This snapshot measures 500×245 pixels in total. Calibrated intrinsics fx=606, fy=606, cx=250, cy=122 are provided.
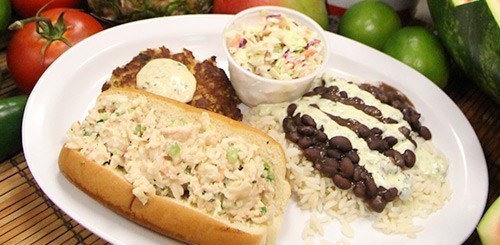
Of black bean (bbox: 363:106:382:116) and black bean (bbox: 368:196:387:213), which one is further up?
black bean (bbox: 363:106:382:116)

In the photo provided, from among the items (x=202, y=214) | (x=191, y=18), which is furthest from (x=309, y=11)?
(x=202, y=214)

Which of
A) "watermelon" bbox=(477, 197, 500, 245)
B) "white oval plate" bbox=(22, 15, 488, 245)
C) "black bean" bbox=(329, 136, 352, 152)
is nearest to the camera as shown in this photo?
"watermelon" bbox=(477, 197, 500, 245)

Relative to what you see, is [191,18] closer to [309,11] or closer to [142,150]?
[309,11]

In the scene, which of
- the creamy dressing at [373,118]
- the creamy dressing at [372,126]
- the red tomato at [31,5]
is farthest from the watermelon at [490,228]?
the red tomato at [31,5]

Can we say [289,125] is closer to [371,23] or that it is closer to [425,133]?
[425,133]

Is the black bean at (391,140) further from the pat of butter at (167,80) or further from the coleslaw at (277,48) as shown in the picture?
the pat of butter at (167,80)

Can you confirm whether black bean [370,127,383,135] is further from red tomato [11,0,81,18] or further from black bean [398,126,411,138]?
red tomato [11,0,81,18]

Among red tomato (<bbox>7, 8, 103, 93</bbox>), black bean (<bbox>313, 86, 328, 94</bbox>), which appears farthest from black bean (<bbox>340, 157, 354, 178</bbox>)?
red tomato (<bbox>7, 8, 103, 93</bbox>)
